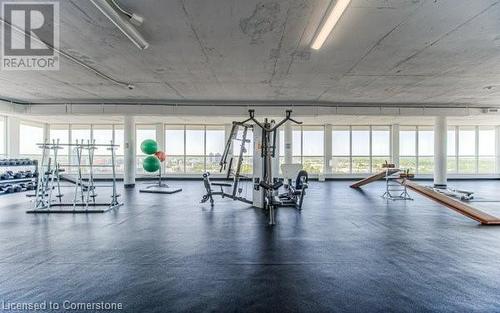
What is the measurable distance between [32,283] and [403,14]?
5.15 metres

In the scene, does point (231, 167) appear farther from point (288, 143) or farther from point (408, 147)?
point (408, 147)

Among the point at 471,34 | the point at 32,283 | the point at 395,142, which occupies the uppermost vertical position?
the point at 471,34

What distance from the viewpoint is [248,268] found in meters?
3.10

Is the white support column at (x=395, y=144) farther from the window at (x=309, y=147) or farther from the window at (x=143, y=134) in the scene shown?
the window at (x=143, y=134)

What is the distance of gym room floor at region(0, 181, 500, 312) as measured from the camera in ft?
8.09

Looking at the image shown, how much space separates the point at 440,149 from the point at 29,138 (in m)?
17.4

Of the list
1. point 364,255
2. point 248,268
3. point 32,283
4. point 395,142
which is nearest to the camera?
point 32,283

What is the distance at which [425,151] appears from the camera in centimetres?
1441

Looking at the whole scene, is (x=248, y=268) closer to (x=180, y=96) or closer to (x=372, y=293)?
(x=372, y=293)

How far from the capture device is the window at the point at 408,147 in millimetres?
14320

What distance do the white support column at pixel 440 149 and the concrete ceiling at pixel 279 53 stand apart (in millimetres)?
2360

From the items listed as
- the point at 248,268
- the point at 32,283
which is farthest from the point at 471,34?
the point at 32,283

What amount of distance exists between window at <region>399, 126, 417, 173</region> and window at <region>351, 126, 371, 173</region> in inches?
65.8

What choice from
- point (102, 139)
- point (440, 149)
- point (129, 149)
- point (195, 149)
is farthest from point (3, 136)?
point (440, 149)
